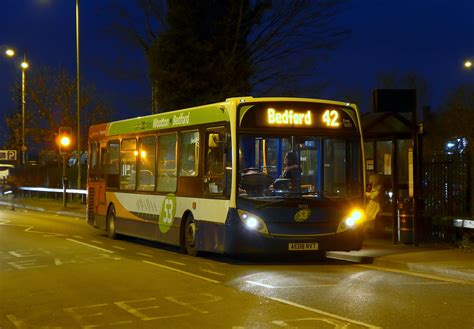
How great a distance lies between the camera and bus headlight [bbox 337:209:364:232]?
12797mm

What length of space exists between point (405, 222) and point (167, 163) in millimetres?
5408

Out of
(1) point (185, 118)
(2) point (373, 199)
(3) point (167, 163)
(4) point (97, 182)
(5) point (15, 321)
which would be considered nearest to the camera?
(5) point (15, 321)

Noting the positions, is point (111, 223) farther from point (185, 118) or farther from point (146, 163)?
point (185, 118)

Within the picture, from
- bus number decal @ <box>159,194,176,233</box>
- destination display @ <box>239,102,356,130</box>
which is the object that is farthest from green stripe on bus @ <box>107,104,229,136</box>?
bus number decal @ <box>159,194,176,233</box>

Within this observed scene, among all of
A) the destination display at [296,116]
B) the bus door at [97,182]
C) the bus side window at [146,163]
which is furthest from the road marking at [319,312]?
the bus door at [97,182]

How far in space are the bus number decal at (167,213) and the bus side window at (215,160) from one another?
5.57 ft

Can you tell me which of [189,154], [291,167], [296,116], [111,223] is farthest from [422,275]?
[111,223]

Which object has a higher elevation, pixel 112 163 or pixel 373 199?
pixel 112 163

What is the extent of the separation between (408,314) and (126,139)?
35.0ft

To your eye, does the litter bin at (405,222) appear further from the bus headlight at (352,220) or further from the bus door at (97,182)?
the bus door at (97,182)

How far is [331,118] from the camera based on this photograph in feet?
42.8

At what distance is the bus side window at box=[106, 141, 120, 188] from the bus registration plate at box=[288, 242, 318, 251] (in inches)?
274

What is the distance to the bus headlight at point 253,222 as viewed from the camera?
12328mm

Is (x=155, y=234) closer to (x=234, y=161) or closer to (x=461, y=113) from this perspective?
(x=234, y=161)
